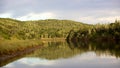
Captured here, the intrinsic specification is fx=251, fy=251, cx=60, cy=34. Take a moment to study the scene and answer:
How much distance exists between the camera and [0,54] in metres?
37.8

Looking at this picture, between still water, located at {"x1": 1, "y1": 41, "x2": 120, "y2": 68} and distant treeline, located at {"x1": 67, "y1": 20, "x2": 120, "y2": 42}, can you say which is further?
distant treeline, located at {"x1": 67, "y1": 20, "x2": 120, "y2": 42}

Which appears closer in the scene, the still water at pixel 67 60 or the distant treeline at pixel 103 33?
the still water at pixel 67 60

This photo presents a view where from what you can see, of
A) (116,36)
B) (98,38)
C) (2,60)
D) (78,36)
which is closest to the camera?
(2,60)

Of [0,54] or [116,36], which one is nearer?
[0,54]

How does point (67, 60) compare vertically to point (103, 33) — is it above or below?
above

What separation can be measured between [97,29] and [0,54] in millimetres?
133719

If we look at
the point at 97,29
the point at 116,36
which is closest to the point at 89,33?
the point at 97,29

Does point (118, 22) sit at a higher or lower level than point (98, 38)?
higher

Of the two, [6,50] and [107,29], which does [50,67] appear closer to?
[6,50]

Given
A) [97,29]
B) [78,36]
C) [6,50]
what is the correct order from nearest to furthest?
[6,50], [97,29], [78,36]

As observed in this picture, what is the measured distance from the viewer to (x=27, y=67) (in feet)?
105

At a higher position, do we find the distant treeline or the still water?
the still water

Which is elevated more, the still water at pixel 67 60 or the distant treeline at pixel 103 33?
the still water at pixel 67 60

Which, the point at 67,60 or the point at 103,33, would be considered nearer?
the point at 67,60
